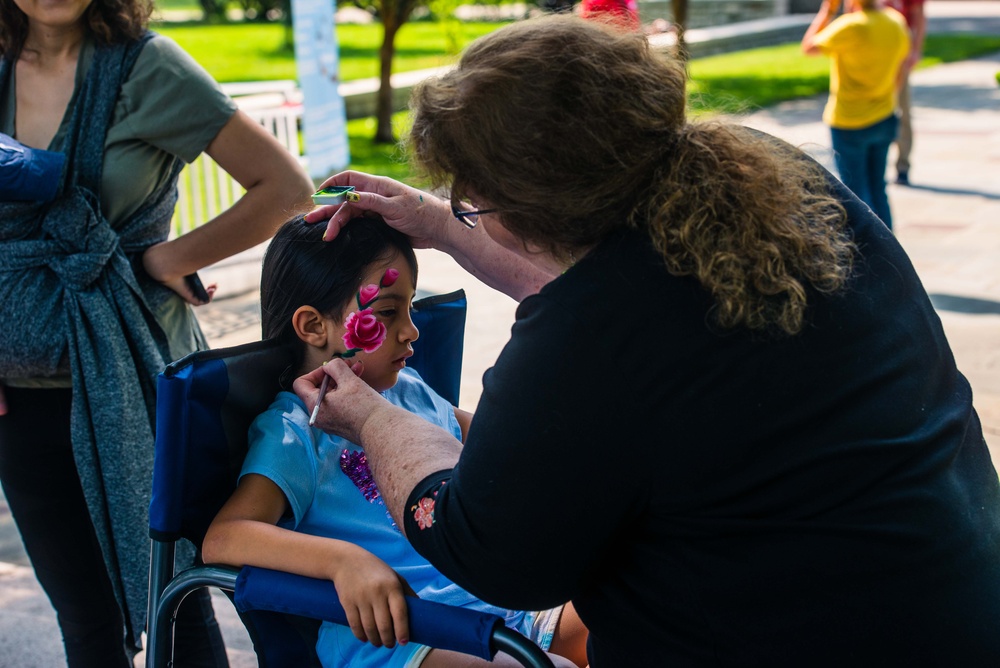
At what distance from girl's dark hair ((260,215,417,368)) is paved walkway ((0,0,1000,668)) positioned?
0.76m

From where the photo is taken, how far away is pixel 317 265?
6.79 ft

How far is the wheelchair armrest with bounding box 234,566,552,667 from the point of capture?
1.64 metres

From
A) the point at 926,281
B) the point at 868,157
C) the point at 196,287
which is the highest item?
the point at 196,287

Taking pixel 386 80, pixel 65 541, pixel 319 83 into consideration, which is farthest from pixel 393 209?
pixel 386 80

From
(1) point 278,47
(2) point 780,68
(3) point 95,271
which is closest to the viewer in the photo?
(3) point 95,271

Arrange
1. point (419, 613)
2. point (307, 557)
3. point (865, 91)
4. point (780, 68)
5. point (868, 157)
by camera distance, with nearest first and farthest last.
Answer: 1. point (419, 613)
2. point (307, 557)
3. point (865, 91)
4. point (868, 157)
5. point (780, 68)

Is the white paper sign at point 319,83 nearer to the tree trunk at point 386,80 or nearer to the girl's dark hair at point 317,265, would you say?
the tree trunk at point 386,80

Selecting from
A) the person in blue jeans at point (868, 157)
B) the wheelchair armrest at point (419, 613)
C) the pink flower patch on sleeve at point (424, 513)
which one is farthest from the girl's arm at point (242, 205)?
the person in blue jeans at point (868, 157)

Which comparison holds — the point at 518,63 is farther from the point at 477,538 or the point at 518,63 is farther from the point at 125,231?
the point at 125,231

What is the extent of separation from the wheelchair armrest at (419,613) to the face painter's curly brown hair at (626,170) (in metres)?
0.57

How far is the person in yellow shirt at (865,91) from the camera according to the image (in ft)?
22.8

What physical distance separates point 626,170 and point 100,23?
1.32 m

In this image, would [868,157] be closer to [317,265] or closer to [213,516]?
[317,265]

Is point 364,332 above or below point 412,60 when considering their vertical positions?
above
